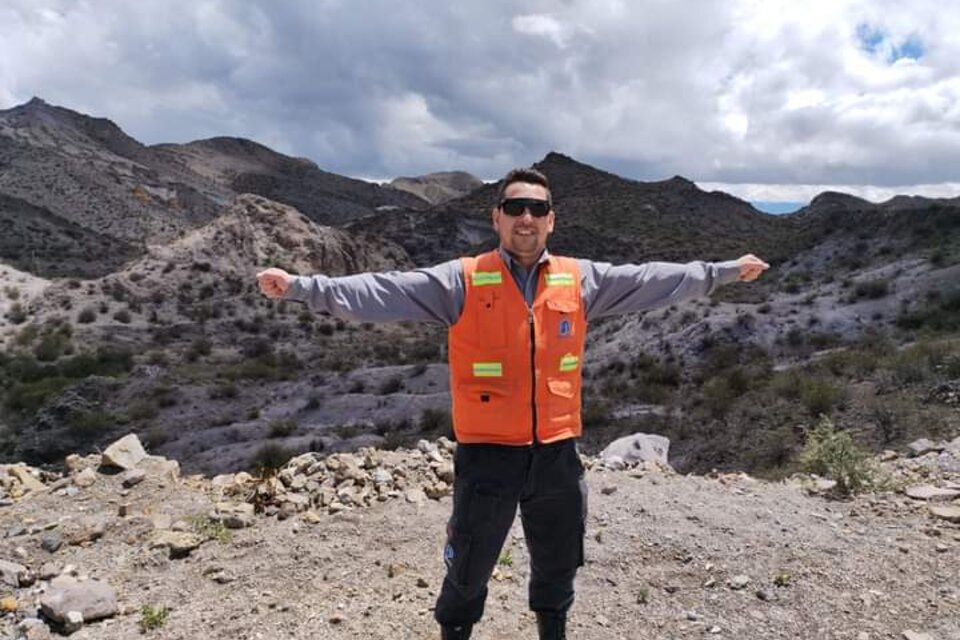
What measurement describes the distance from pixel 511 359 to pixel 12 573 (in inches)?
144

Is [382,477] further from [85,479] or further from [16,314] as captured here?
[16,314]

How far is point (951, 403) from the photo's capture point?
9.67 meters

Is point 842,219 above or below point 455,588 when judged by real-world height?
above

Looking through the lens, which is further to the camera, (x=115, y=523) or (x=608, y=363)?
(x=608, y=363)

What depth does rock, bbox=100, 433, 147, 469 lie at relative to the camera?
6086mm

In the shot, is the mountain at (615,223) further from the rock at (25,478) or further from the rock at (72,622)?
the rock at (72,622)

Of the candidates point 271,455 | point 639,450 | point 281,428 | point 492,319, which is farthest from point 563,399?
point 281,428

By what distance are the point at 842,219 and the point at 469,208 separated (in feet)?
101

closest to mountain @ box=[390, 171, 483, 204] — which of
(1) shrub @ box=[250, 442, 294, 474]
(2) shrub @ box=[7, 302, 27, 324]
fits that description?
(2) shrub @ box=[7, 302, 27, 324]

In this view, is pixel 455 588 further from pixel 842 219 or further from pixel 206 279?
pixel 842 219

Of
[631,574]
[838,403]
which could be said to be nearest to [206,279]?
[838,403]

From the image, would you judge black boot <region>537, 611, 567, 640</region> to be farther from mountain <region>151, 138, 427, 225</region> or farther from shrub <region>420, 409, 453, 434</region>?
mountain <region>151, 138, 427, 225</region>

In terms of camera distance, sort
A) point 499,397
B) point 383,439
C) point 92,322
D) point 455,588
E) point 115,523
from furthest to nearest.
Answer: point 92,322
point 383,439
point 115,523
point 455,588
point 499,397

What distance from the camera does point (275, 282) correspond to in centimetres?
275
